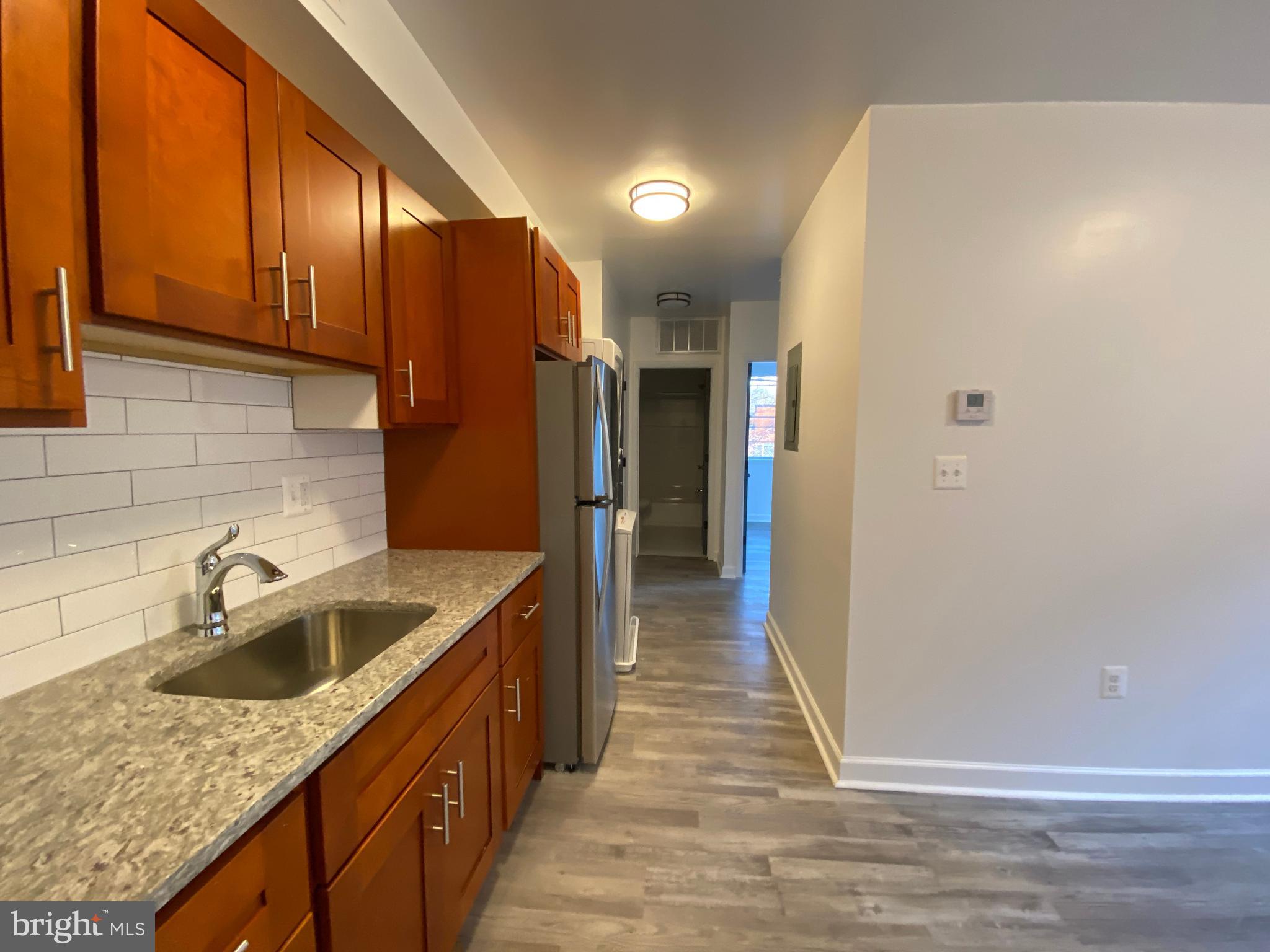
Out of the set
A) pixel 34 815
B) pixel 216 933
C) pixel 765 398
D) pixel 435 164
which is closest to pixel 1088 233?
pixel 435 164

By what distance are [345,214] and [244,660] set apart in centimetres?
114

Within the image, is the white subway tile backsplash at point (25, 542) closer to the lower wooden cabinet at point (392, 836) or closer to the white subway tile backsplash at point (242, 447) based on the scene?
the white subway tile backsplash at point (242, 447)

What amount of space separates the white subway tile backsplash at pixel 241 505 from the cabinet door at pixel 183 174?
56cm

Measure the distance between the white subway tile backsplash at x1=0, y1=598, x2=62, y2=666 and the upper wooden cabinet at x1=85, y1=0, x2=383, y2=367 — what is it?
0.63m

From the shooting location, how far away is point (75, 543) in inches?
39.8

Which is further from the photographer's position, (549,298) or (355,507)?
(549,298)

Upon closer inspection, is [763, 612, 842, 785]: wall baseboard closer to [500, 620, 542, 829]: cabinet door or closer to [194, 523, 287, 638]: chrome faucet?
[500, 620, 542, 829]: cabinet door

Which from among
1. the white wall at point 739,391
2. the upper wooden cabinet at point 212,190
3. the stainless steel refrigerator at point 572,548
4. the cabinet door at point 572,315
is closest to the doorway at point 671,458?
the white wall at point 739,391

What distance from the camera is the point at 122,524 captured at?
3.60 ft

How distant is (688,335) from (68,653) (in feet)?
15.6

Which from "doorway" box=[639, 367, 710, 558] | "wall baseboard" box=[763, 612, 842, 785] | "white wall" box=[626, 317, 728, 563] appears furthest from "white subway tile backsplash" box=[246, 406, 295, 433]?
"doorway" box=[639, 367, 710, 558]

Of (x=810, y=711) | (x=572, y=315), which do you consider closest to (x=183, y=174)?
(x=572, y=315)

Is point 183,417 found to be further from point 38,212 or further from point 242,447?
point 38,212

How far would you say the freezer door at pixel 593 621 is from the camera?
1.96 meters
